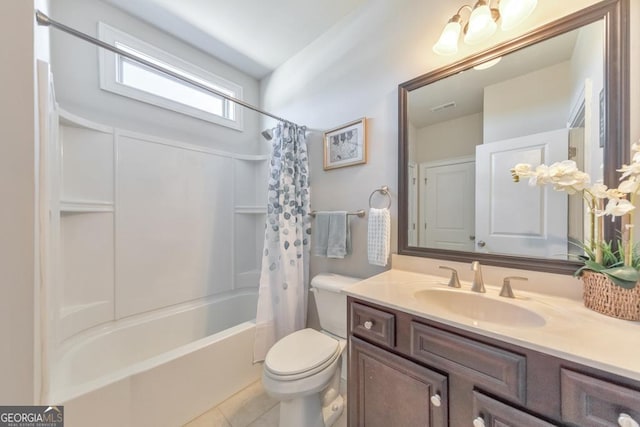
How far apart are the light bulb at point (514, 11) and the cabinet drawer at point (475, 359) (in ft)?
4.31

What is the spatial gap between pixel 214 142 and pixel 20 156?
1.68 meters

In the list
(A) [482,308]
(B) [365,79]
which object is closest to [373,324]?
(A) [482,308]

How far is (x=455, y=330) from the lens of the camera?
2.53 feet

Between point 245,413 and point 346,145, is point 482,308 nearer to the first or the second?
point 346,145

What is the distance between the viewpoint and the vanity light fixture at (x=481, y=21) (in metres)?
1.02

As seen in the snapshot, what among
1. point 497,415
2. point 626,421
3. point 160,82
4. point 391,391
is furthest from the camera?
point 160,82

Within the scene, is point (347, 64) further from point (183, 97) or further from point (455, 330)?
point (455, 330)

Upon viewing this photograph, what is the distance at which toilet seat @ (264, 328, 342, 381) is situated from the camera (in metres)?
1.15

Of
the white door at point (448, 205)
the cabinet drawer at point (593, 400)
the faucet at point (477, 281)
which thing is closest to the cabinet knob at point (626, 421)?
the cabinet drawer at point (593, 400)

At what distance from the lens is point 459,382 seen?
758 millimetres

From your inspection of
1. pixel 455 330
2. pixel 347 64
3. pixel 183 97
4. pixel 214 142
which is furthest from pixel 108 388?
pixel 347 64

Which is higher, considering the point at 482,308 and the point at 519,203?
the point at 519,203

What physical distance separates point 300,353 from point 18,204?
1247 millimetres
